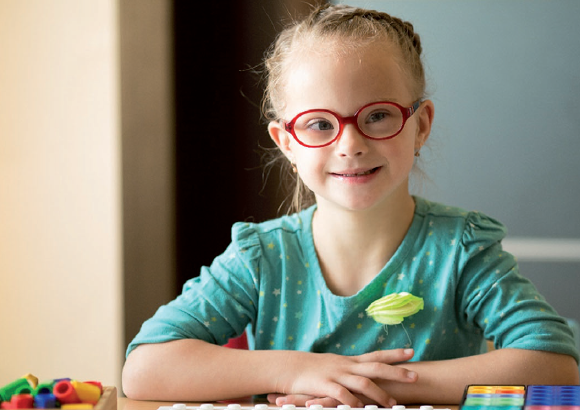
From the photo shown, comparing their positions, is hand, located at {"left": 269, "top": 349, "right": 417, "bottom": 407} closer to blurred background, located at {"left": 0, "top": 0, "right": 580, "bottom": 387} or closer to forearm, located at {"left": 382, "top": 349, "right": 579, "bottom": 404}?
forearm, located at {"left": 382, "top": 349, "right": 579, "bottom": 404}

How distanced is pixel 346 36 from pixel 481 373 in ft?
1.64

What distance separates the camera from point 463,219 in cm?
114

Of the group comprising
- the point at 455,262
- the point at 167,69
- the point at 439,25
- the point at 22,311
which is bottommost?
the point at 22,311

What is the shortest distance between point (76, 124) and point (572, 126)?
1.24m

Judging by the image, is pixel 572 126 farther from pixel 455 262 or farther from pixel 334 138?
pixel 334 138

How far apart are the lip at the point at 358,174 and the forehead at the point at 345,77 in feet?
0.27

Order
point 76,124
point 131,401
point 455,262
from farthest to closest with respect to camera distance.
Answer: point 76,124, point 455,262, point 131,401

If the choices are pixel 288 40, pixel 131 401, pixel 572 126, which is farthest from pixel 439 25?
pixel 131 401

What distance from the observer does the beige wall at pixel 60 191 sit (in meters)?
1.94

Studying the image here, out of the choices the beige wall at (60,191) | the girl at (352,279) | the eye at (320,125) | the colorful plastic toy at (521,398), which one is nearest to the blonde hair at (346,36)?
the girl at (352,279)

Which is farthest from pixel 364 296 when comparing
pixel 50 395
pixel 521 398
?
pixel 50 395

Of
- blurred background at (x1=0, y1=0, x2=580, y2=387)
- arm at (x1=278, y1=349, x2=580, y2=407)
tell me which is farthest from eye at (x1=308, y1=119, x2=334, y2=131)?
blurred background at (x1=0, y1=0, x2=580, y2=387)

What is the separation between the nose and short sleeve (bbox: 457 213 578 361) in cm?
22

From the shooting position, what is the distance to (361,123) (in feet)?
3.37
